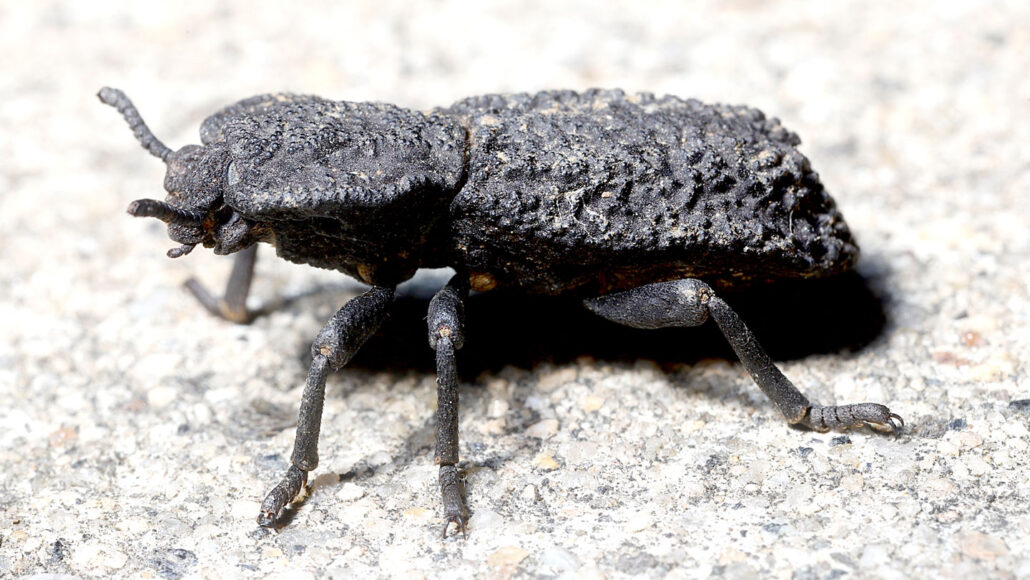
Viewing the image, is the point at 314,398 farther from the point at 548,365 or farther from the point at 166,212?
the point at 548,365

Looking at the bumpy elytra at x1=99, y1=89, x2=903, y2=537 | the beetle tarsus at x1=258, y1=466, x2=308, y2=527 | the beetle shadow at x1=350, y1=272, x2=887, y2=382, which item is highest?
the bumpy elytra at x1=99, y1=89, x2=903, y2=537

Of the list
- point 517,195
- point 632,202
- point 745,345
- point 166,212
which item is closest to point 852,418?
point 745,345

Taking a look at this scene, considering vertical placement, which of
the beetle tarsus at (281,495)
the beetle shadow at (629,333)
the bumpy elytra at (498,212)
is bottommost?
the beetle tarsus at (281,495)

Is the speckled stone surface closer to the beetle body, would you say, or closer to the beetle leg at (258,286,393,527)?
the beetle leg at (258,286,393,527)

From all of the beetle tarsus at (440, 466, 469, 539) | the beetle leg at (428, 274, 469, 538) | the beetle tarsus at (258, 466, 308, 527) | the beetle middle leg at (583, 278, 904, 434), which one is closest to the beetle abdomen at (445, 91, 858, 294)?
the beetle middle leg at (583, 278, 904, 434)

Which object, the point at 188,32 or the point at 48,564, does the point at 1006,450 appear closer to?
the point at 48,564

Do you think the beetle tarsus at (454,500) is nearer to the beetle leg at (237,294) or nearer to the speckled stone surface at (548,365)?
the speckled stone surface at (548,365)

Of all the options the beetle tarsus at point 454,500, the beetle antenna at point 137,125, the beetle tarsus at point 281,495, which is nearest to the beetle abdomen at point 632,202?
the beetle tarsus at point 454,500
